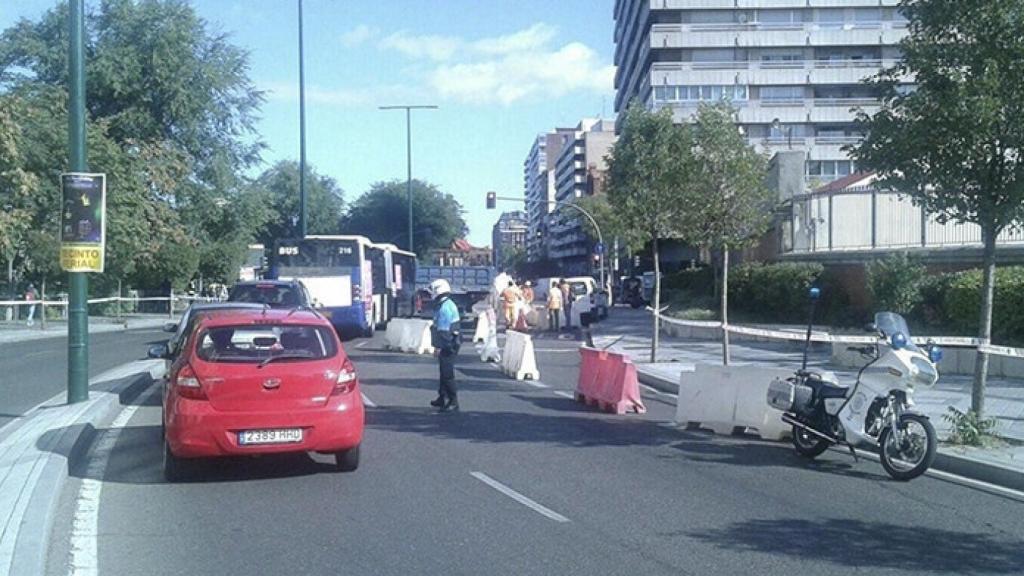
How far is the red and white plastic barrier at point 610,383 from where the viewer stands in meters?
14.9

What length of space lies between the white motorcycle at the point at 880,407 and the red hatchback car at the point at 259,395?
4.68 meters

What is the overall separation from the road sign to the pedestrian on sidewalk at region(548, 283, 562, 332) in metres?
21.4

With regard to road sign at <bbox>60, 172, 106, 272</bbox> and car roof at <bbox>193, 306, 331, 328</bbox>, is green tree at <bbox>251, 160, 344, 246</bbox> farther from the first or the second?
car roof at <bbox>193, 306, 331, 328</bbox>

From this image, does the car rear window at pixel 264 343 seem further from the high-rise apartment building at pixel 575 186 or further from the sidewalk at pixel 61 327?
the high-rise apartment building at pixel 575 186

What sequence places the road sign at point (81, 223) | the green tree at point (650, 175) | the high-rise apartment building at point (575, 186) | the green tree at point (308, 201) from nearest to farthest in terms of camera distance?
1. the road sign at point (81, 223)
2. the green tree at point (650, 175)
3. the green tree at point (308, 201)
4. the high-rise apartment building at point (575, 186)

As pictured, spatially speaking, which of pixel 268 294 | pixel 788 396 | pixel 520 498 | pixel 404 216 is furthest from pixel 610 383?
pixel 404 216

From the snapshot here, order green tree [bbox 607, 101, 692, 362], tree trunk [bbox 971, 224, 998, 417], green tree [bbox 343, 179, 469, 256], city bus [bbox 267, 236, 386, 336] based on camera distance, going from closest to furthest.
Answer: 1. tree trunk [bbox 971, 224, 998, 417]
2. green tree [bbox 607, 101, 692, 362]
3. city bus [bbox 267, 236, 386, 336]
4. green tree [bbox 343, 179, 469, 256]

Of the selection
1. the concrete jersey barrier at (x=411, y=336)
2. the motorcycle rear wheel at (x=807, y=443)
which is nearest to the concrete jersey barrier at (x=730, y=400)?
the motorcycle rear wheel at (x=807, y=443)

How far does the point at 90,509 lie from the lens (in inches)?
346

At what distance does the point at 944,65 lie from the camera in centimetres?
1135

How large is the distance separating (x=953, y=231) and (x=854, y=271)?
2669 mm

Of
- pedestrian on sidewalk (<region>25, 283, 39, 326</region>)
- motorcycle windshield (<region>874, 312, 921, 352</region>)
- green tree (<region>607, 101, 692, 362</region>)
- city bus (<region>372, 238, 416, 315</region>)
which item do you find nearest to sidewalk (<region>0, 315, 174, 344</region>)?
pedestrian on sidewalk (<region>25, 283, 39, 326</region>)

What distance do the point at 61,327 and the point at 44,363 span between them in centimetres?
1695

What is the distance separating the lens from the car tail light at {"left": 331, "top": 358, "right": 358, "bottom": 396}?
9906mm
